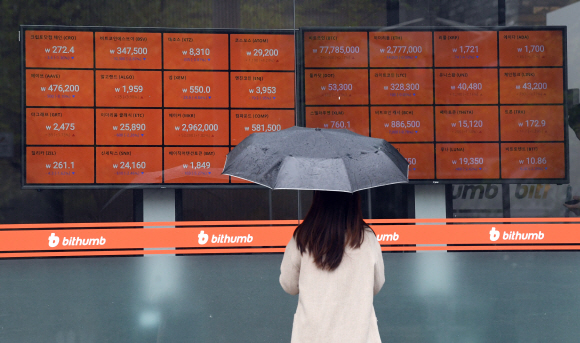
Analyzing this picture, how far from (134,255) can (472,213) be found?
3347 millimetres

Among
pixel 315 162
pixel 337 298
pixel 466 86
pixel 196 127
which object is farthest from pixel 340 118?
pixel 337 298

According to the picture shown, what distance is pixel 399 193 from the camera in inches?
212

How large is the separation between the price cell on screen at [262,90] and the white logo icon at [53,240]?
2095 mm

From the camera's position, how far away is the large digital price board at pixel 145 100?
5.07 metres

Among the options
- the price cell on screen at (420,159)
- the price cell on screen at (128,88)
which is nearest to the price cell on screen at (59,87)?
the price cell on screen at (128,88)

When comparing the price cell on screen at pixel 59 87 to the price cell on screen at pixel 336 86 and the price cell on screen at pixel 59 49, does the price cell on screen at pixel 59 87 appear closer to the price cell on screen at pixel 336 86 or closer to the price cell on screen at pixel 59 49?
the price cell on screen at pixel 59 49

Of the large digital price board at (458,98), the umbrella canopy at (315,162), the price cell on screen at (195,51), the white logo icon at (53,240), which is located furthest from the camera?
the large digital price board at (458,98)

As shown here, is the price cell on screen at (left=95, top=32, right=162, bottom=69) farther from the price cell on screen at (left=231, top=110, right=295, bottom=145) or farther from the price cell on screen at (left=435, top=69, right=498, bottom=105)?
the price cell on screen at (left=435, top=69, right=498, bottom=105)

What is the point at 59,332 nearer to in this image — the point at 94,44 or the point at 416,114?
the point at 94,44

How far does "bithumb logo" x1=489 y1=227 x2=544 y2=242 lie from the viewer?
532 centimetres

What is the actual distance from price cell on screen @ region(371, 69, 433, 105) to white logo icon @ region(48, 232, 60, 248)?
3.33 m

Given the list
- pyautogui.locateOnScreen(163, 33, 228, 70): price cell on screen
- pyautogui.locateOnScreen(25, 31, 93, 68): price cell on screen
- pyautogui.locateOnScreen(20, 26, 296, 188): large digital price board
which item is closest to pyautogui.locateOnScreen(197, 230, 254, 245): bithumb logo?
pyautogui.locateOnScreen(20, 26, 296, 188): large digital price board

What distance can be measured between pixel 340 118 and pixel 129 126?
6.83 ft

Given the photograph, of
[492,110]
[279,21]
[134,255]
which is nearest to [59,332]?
[134,255]
